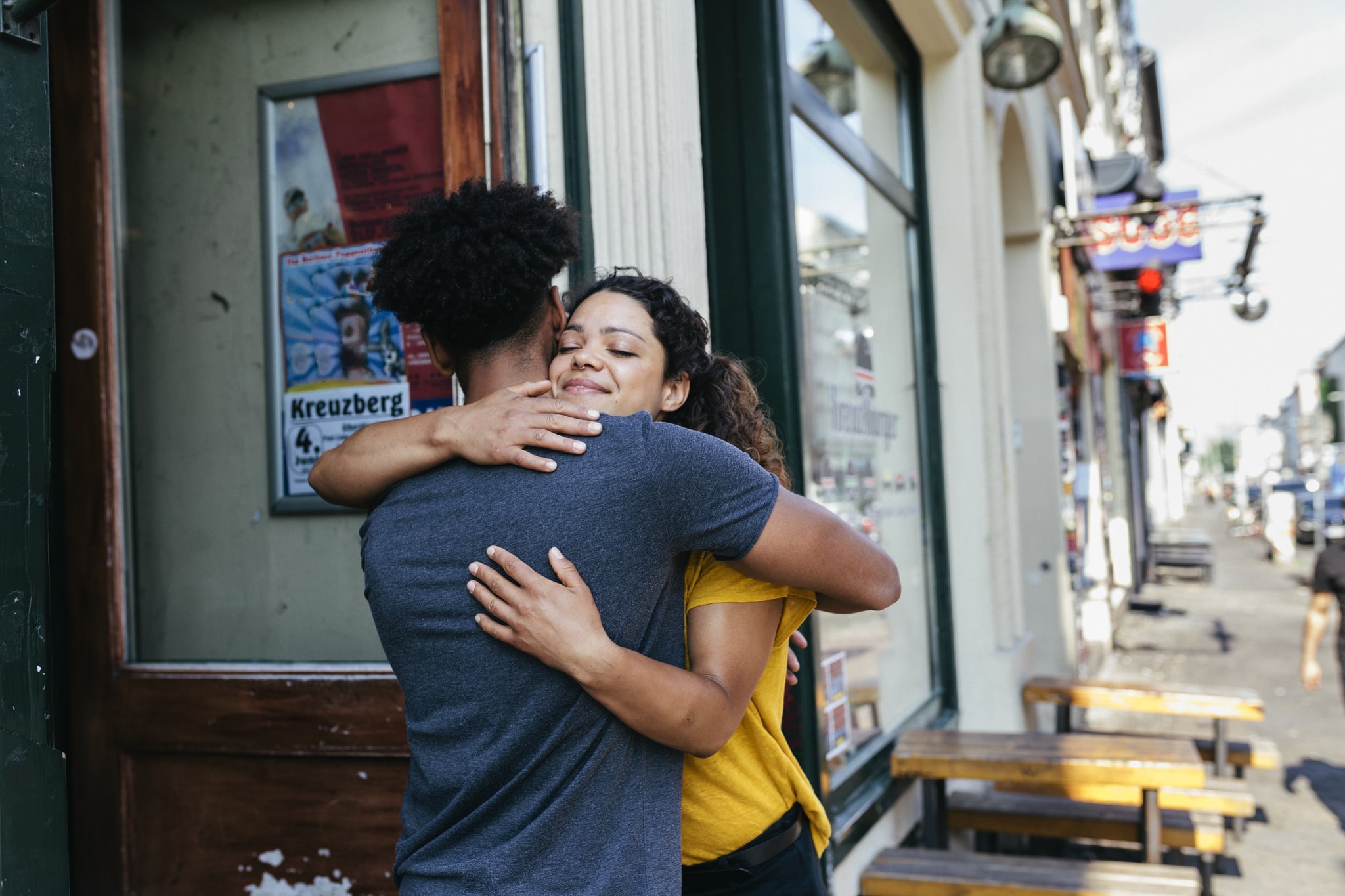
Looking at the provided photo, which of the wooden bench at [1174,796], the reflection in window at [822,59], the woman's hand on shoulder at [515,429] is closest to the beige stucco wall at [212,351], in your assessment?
the woman's hand on shoulder at [515,429]

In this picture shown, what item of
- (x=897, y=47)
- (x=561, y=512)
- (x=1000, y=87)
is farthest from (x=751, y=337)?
(x=1000, y=87)

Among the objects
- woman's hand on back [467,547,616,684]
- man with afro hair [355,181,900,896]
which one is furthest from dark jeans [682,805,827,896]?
woman's hand on back [467,547,616,684]

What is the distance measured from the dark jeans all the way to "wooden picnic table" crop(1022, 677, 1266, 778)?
448cm

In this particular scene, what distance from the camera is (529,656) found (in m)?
1.32

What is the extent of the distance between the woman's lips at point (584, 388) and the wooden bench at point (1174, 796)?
11.3ft

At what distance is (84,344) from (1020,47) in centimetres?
519

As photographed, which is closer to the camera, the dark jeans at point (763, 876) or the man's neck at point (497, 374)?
the man's neck at point (497, 374)

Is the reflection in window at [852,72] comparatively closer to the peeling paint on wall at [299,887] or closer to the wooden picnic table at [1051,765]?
the wooden picnic table at [1051,765]

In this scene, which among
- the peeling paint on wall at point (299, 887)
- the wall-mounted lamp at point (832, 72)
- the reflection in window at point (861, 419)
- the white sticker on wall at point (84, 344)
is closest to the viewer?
the peeling paint on wall at point (299, 887)

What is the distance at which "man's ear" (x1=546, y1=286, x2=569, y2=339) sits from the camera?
1514 mm

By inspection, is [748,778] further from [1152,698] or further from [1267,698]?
[1267,698]

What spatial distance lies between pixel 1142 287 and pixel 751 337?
959 cm

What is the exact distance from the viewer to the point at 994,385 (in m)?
6.21

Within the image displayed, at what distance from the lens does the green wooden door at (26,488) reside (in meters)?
1.58
